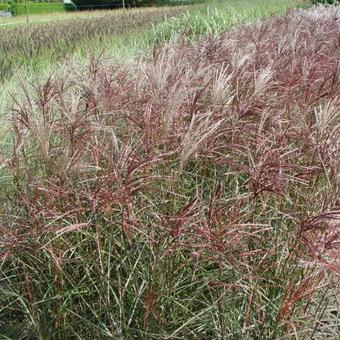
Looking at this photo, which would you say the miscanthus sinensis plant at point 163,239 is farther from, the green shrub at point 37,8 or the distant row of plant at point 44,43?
the green shrub at point 37,8

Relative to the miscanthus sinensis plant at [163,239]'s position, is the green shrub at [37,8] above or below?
below

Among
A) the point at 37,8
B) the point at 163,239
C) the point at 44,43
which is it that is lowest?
the point at 37,8

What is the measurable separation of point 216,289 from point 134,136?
2.90ft

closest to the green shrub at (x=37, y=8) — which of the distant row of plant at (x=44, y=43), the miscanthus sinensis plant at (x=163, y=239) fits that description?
the distant row of plant at (x=44, y=43)

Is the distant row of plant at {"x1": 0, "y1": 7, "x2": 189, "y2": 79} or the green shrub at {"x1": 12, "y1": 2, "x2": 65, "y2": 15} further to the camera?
the green shrub at {"x1": 12, "y1": 2, "x2": 65, "y2": 15}

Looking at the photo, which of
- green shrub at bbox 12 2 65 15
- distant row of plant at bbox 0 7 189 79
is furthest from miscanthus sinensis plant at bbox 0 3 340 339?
green shrub at bbox 12 2 65 15

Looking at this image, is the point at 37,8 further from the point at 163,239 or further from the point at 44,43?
the point at 163,239

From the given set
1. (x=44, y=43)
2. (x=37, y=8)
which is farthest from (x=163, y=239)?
(x=37, y=8)

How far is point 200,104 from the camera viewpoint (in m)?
2.62

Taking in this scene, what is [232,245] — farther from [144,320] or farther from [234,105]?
[234,105]

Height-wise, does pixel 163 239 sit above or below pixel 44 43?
above

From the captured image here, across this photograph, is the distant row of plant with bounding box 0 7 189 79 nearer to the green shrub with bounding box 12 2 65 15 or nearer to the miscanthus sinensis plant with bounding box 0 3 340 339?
the miscanthus sinensis plant with bounding box 0 3 340 339

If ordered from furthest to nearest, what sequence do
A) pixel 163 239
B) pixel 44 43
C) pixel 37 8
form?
pixel 37 8 < pixel 44 43 < pixel 163 239

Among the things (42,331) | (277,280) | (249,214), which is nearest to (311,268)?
(277,280)
